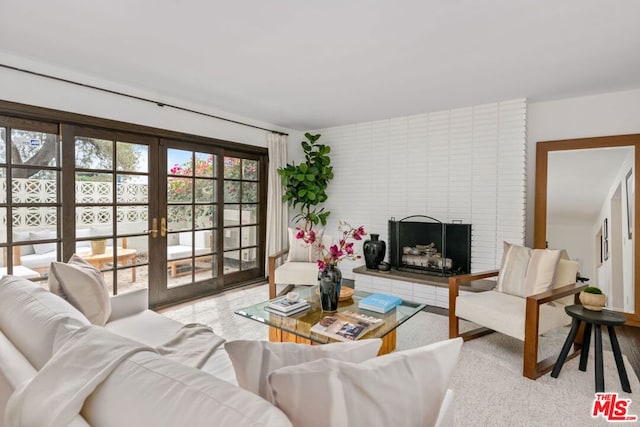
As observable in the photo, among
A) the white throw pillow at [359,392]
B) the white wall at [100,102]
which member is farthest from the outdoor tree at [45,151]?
the white throw pillow at [359,392]

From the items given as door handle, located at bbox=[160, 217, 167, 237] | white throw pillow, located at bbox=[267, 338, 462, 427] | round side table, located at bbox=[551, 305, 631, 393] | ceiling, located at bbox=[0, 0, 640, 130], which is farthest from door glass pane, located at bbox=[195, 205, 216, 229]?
round side table, located at bbox=[551, 305, 631, 393]

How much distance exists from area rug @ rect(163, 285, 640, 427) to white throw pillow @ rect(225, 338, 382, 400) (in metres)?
1.36

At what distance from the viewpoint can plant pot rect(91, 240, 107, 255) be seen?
321 centimetres

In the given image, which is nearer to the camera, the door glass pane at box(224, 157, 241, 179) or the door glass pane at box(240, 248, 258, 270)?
the door glass pane at box(224, 157, 241, 179)

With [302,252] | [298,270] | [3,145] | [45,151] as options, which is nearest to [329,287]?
[298,270]

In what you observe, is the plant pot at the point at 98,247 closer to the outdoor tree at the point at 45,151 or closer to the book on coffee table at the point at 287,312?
the outdoor tree at the point at 45,151

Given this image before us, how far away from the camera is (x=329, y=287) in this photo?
2.44 metres

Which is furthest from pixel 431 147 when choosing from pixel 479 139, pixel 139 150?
pixel 139 150

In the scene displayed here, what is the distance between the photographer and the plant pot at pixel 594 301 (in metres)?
2.22

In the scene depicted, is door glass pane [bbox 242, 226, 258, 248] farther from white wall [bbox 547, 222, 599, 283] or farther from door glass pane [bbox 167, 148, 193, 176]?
white wall [bbox 547, 222, 599, 283]

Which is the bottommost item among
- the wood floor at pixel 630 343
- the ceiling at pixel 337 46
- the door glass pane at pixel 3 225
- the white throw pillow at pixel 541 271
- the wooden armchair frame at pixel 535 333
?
the wood floor at pixel 630 343

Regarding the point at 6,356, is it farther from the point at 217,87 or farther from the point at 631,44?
the point at 631,44

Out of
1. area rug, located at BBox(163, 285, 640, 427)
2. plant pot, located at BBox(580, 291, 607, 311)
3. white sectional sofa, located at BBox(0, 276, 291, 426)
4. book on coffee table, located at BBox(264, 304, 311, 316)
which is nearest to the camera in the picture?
white sectional sofa, located at BBox(0, 276, 291, 426)

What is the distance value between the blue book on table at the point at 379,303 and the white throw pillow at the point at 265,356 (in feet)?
5.07
